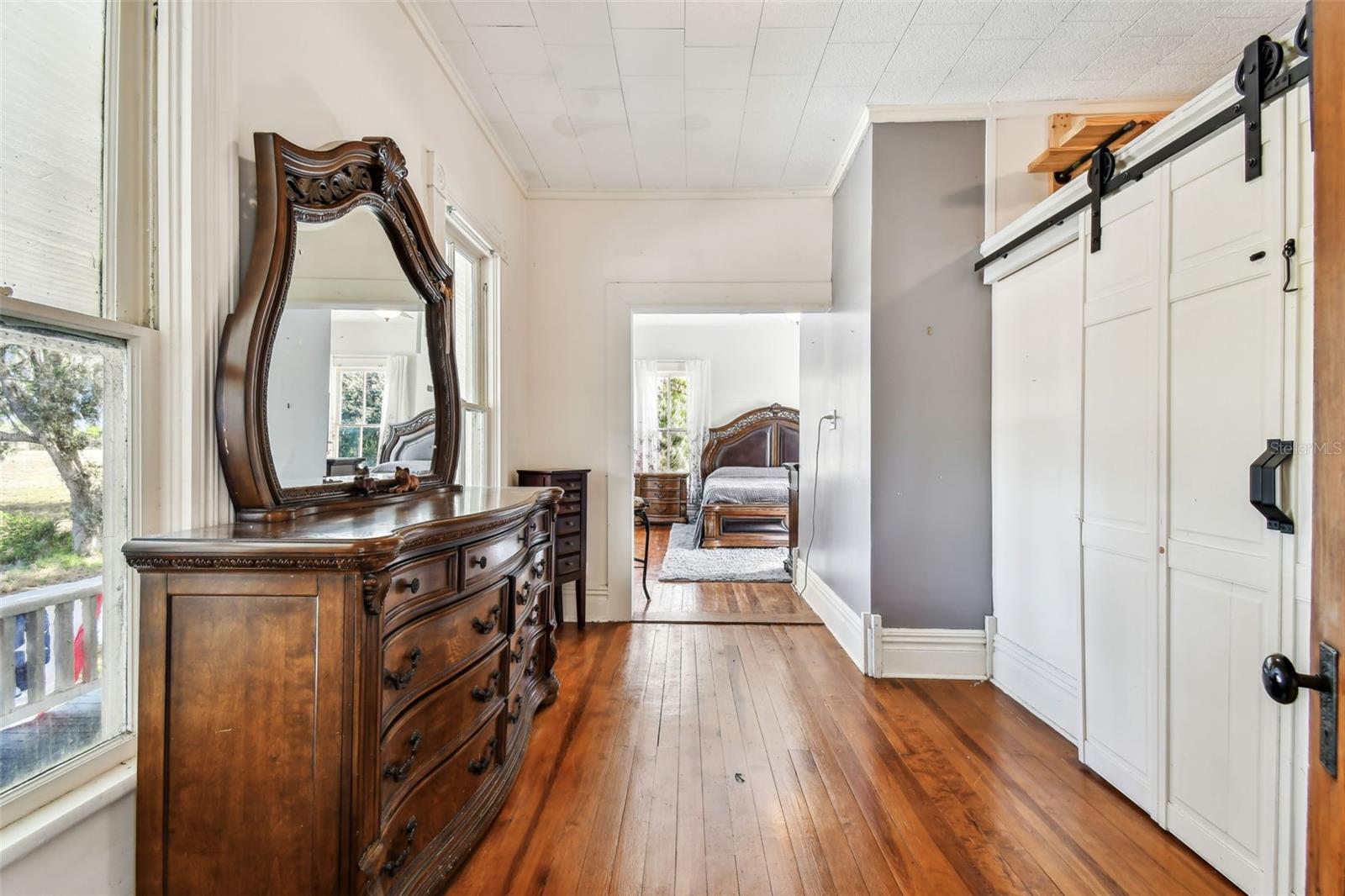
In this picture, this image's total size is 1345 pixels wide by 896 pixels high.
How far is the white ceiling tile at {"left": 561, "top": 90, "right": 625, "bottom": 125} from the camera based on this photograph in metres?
2.58

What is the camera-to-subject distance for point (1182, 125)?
1.58 meters

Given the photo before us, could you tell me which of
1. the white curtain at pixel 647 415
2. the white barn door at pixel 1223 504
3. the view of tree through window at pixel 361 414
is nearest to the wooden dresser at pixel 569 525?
the view of tree through window at pixel 361 414

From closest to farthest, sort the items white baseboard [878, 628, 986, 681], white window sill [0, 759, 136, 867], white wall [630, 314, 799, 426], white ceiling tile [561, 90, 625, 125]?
white window sill [0, 759, 136, 867] < white ceiling tile [561, 90, 625, 125] < white baseboard [878, 628, 986, 681] < white wall [630, 314, 799, 426]

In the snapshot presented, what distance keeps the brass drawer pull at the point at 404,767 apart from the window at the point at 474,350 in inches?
59.2

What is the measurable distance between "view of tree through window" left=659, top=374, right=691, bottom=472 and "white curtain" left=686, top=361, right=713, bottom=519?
0.05m

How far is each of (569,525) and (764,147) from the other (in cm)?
237

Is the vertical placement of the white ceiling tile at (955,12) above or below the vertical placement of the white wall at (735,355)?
above

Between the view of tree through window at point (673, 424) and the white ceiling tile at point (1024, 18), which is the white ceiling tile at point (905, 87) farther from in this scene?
the view of tree through window at point (673, 424)

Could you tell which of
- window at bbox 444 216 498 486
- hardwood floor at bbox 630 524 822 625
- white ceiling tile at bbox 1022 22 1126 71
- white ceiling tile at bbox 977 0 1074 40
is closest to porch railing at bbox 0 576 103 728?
window at bbox 444 216 498 486

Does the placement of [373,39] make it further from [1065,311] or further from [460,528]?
[1065,311]

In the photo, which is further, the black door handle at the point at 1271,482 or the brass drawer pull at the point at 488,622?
the brass drawer pull at the point at 488,622

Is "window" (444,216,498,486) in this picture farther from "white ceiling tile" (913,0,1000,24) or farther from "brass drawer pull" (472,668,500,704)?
"white ceiling tile" (913,0,1000,24)

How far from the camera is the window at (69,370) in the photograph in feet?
2.92

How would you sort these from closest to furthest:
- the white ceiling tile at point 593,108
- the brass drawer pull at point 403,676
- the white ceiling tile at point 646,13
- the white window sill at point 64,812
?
the white window sill at point 64,812
the brass drawer pull at point 403,676
the white ceiling tile at point 646,13
the white ceiling tile at point 593,108
